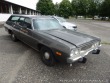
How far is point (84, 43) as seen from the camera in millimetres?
3465

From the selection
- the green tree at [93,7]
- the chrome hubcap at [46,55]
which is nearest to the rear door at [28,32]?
the chrome hubcap at [46,55]

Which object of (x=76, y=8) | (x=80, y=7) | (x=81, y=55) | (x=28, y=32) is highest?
(x=80, y=7)

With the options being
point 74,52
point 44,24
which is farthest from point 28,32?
point 74,52

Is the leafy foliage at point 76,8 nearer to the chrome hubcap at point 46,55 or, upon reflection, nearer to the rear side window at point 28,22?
the rear side window at point 28,22

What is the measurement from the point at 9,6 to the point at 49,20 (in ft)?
66.0

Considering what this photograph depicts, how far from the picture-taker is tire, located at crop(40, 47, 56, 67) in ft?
11.8

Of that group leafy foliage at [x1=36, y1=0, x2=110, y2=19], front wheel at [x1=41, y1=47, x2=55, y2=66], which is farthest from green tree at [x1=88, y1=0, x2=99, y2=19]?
front wheel at [x1=41, y1=47, x2=55, y2=66]

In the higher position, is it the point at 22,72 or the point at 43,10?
the point at 43,10

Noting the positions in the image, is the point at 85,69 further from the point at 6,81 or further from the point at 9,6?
the point at 9,6

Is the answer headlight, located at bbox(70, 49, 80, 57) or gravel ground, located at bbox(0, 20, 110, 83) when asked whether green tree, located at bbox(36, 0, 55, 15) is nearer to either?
gravel ground, located at bbox(0, 20, 110, 83)

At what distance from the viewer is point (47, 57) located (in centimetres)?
379

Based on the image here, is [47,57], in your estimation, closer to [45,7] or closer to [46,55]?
[46,55]

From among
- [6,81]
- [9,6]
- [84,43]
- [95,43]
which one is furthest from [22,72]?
[9,6]

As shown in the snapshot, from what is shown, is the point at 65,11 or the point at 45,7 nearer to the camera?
the point at 45,7
